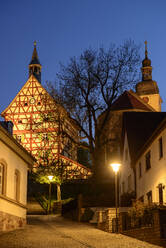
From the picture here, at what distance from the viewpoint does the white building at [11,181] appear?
56.2ft

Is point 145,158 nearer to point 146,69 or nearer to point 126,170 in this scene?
point 126,170

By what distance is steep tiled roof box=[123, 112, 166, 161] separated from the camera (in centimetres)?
2956

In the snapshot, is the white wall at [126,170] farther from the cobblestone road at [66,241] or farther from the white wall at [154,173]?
the cobblestone road at [66,241]

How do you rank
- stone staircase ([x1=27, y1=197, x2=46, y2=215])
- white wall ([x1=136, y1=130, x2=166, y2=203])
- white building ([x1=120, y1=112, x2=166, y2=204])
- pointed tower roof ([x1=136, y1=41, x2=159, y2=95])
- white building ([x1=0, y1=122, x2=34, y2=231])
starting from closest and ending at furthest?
white building ([x1=0, y1=122, x2=34, y2=231]), white wall ([x1=136, y1=130, x2=166, y2=203]), white building ([x1=120, y1=112, x2=166, y2=204]), stone staircase ([x1=27, y1=197, x2=46, y2=215]), pointed tower roof ([x1=136, y1=41, x2=159, y2=95])

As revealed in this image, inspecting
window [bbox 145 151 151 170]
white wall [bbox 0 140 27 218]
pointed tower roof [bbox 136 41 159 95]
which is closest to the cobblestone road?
white wall [bbox 0 140 27 218]

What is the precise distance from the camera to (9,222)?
17938 mm

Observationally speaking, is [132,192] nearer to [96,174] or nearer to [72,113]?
[96,174]

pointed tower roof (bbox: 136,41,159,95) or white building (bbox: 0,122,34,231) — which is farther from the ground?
pointed tower roof (bbox: 136,41,159,95)

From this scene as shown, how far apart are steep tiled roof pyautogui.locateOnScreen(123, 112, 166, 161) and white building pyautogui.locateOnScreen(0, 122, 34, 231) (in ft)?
31.8

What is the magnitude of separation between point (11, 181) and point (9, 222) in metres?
1.80

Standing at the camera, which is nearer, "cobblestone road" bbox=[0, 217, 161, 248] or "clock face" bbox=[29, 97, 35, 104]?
"cobblestone road" bbox=[0, 217, 161, 248]

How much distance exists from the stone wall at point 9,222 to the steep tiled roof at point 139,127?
35.6 ft

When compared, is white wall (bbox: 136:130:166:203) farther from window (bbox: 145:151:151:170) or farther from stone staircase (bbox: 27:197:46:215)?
stone staircase (bbox: 27:197:46:215)

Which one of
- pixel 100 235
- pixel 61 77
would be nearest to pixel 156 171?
pixel 100 235
